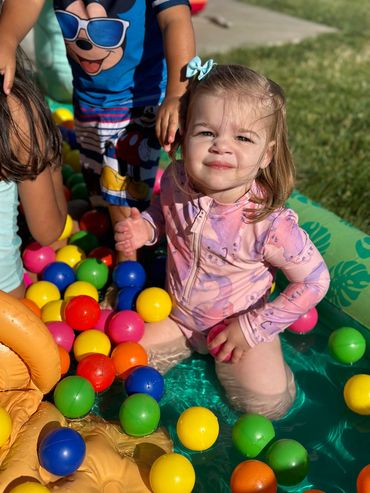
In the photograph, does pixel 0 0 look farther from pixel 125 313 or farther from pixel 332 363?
pixel 332 363

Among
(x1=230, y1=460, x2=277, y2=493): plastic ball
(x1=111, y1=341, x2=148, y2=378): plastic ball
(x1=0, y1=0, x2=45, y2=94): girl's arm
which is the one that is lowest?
(x1=111, y1=341, x2=148, y2=378): plastic ball

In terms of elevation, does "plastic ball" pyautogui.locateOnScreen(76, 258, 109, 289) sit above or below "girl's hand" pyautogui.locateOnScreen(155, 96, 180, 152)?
below

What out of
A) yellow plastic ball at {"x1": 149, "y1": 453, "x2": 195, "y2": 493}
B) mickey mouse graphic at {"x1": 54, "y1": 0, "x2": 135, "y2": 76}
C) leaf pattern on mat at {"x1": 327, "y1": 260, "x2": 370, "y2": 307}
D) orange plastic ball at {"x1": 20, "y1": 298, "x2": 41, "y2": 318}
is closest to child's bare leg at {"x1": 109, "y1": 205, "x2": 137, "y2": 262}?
orange plastic ball at {"x1": 20, "y1": 298, "x2": 41, "y2": 318}

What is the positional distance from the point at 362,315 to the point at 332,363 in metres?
0.19

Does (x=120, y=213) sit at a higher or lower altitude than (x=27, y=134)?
lower

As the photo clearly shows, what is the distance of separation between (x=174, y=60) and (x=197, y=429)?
108 cm

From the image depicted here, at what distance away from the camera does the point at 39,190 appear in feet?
6.64

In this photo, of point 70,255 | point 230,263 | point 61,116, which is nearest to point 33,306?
point 70,255

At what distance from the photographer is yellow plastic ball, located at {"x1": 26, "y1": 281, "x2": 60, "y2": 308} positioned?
7.46 feet

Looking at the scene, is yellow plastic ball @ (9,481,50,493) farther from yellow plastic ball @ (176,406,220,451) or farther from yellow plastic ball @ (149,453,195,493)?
yellow plastic ball @ (176,406,220,451)

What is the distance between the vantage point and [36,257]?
249 centimetres

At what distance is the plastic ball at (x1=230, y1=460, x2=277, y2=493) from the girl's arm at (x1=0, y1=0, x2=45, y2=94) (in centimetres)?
118

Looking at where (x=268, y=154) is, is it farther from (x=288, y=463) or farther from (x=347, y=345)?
(x=288, y=463)

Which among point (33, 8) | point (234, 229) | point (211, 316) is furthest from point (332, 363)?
point (33, 8)
